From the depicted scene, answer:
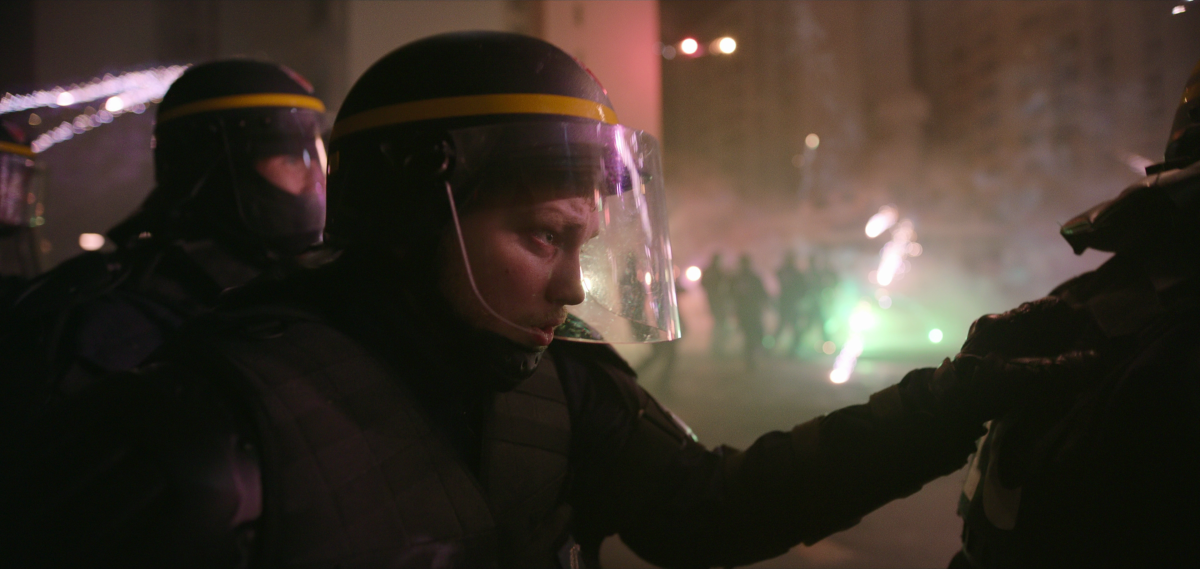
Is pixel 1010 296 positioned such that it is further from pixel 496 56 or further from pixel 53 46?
pixel 53 46

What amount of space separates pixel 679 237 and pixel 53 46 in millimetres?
8367

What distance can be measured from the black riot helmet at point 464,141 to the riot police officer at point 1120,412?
83 cm

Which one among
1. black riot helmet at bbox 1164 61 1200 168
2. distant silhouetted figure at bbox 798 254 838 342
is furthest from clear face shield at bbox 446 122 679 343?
distant silhouetted figure at bbox 798 254 838 342

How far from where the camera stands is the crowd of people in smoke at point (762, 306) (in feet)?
23.0

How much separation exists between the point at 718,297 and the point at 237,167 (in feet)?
19.8

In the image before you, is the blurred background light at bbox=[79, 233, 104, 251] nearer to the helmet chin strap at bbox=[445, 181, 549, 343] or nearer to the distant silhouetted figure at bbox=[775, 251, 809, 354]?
the helmet chin strap at bbox=[445, 181, 549, 343]

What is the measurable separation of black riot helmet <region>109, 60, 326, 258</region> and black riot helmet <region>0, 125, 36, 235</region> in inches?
70.4

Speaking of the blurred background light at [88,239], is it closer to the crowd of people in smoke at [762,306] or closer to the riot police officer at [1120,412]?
the crowd of people in smoke at [762,306]

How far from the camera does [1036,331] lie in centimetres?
113

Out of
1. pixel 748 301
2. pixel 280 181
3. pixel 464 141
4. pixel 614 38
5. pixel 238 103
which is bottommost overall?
pixel 748 301

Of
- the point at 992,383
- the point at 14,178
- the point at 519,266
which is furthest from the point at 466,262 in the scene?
the point at 14,178

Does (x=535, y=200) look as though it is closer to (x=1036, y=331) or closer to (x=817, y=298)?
(x=1036, y=331)

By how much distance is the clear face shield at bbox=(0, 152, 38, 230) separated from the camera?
317 cm

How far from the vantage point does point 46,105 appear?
4.89 m
